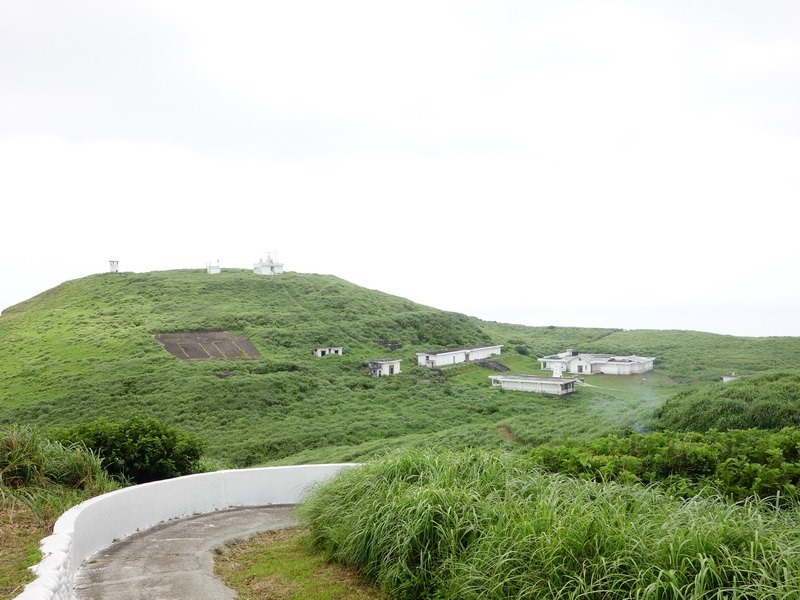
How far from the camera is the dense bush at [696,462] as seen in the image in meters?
5.52

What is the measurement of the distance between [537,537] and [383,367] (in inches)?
1360

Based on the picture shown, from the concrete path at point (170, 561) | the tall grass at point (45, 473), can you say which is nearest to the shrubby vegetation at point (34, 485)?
the tall grass at point (45, 473)

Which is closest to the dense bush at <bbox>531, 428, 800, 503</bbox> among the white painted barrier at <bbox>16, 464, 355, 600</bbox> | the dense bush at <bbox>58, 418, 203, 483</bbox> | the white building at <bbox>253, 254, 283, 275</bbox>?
the white painted barrier at <bbox>16, 464, 355, 600</bbox>

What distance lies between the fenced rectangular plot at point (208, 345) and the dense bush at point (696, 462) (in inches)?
1366

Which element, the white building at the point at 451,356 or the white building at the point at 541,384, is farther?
the white building at the point at 451,356

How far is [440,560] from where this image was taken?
4.82m

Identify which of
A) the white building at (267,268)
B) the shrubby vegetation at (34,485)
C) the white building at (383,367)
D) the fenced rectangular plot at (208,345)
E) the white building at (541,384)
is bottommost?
the white building at (541,384)

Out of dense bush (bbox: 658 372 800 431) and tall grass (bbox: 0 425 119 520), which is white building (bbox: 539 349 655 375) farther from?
tall grass (bbox: 0 425 119 520)

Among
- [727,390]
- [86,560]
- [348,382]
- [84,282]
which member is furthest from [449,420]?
[84,282]

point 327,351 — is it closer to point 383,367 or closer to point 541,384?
point 383,367

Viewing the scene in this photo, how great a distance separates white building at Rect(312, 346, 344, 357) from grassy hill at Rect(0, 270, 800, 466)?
520 millimetres

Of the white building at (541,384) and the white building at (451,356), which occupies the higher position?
the white building at (451,356)

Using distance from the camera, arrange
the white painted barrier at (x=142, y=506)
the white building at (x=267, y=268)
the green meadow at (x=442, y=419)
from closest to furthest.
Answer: the green meadow at (x=442, y=419)
the white painted barrier at (x=142, y=506)
the white building at (x=267, y=268)

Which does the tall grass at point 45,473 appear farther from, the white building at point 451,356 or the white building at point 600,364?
the white building at point 451,356
